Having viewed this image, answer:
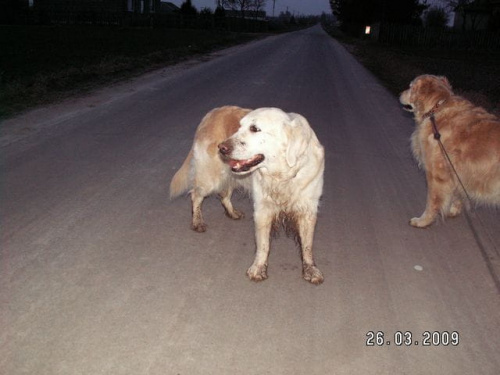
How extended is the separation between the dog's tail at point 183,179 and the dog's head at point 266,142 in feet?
4.38

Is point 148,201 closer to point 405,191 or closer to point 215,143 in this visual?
point 215,143

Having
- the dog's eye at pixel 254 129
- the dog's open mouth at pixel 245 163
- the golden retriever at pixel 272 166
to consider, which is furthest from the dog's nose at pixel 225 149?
the dog's eye at pixel 254 129

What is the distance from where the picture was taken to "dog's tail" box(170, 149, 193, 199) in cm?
465

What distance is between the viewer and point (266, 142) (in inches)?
131

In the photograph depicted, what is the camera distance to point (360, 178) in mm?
6066

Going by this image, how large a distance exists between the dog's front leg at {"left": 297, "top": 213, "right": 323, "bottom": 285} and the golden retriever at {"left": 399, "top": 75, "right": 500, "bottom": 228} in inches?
66.7

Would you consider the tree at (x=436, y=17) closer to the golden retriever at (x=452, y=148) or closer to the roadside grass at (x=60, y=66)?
the roadside grass at (x=60, y=66)

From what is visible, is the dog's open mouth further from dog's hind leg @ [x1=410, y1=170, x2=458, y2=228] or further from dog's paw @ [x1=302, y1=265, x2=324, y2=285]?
dog's hind leg @ [x1=410, y1=170, x2=458, y2=228]

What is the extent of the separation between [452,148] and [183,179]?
298cm

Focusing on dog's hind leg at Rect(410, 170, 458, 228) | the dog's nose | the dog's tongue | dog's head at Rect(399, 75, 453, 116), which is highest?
dog's head at Rect(399, 75, 453, 116)

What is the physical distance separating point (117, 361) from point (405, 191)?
4.43 m

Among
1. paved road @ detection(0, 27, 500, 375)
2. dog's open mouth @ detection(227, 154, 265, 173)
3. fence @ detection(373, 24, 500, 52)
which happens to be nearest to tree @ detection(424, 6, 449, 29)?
fence @ detection(373, 24, 500, 52)

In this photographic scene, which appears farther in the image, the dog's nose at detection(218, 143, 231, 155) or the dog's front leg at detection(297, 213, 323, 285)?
the dog's front leg at detection(297, 213, 323, 285)

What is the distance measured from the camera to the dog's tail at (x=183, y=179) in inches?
183
